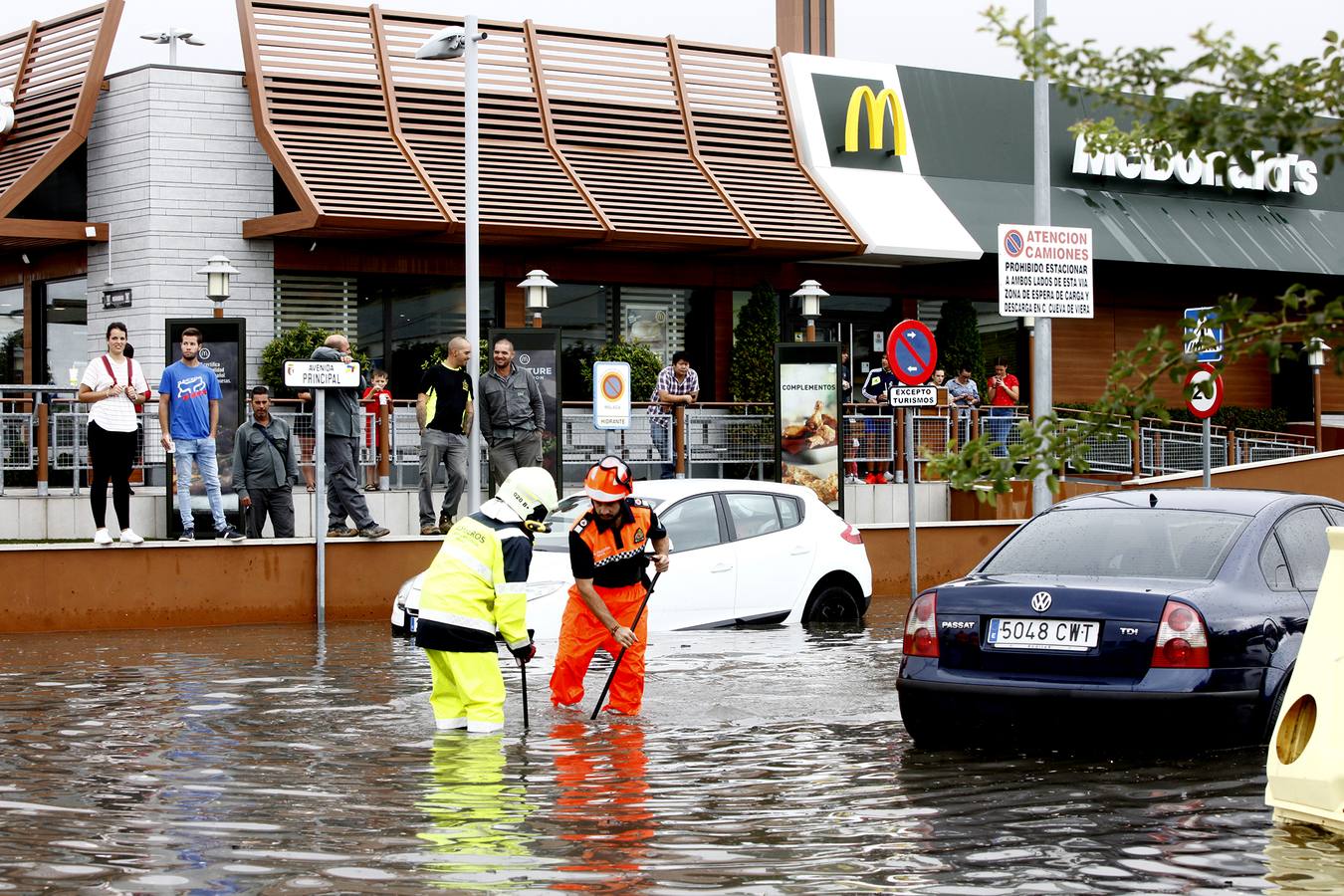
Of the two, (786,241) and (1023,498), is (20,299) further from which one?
(1023,498)

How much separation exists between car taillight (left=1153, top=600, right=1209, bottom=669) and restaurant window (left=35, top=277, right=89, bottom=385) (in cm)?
2099

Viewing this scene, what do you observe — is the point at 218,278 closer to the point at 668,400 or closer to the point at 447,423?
the point at 447,423

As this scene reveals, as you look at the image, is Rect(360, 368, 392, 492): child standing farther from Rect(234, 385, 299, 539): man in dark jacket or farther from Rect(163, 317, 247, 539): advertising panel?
Rect(234, 385, 299, 539): man in dark jacket

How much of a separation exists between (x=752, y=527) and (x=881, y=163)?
16.1 meters

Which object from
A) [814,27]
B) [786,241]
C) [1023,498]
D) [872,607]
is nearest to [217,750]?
[872,607]

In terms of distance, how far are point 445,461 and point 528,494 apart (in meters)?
9.95

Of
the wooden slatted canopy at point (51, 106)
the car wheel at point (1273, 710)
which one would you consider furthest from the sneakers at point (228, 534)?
the car wheel at point (1273, 710)

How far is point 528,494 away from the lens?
1009cm

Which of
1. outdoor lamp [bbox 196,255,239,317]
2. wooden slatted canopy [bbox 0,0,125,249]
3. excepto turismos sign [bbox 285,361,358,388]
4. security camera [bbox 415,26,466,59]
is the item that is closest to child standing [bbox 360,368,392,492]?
outdoor lamp [bbox 196,255,239,317]

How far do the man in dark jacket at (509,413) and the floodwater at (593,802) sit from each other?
7692mm

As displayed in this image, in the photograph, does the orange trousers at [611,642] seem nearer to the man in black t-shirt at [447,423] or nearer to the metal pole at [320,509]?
the metal pole at [320,509]

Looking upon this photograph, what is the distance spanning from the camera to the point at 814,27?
38188 mm

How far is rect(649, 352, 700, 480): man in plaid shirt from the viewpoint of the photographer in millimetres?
23719

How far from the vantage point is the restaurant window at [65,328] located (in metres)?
27.1
